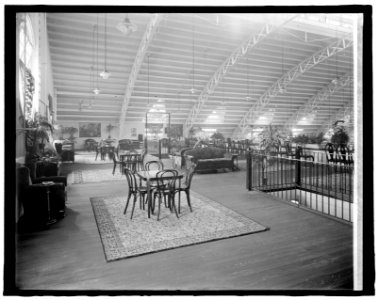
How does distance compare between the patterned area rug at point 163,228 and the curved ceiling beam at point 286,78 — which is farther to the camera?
the curved ceiling beam at point 286,78

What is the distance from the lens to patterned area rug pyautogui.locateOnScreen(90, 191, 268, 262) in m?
2.78

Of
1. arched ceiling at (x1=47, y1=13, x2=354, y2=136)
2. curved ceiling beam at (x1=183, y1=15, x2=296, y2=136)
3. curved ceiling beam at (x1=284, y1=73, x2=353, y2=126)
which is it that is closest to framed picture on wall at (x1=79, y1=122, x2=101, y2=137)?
arched ceiling at (x1=47, y1=13, x2=354, y2=136)

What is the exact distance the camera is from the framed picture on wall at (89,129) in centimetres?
1794

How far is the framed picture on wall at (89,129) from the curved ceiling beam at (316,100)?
48.3 ft

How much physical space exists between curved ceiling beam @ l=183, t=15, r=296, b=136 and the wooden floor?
850 centimetres

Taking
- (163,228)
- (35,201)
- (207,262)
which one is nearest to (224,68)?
(163,228)

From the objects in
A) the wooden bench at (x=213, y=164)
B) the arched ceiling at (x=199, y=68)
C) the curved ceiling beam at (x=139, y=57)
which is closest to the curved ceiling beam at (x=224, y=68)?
the arched ceiling at (x=199, y=68)

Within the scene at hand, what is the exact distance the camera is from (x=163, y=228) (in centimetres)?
332

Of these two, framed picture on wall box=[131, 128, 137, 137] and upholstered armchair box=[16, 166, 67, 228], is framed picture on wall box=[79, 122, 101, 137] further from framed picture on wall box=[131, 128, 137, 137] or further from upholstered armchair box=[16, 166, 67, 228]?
upholstered armchair box=[16, 166, 67, 228]

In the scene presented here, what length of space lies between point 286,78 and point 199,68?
5.88 metres

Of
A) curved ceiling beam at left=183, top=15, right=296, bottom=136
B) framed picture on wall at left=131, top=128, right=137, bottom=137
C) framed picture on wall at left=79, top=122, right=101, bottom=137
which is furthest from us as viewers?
framed picture on wall at left=131, top=128, right=137, bottom=137

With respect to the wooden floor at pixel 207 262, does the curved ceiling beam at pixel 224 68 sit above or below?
above

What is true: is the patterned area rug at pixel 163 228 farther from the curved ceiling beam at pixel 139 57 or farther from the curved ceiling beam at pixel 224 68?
the curved ceiling beam at pixel 224 68

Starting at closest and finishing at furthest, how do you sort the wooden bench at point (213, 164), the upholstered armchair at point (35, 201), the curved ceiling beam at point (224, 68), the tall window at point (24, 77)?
the upholstered armchair at point (35, 201) < the tall window at point (24, 77) < the wooden bench at point (213, 164) < the curved ceiling beam at point (224, 68)
